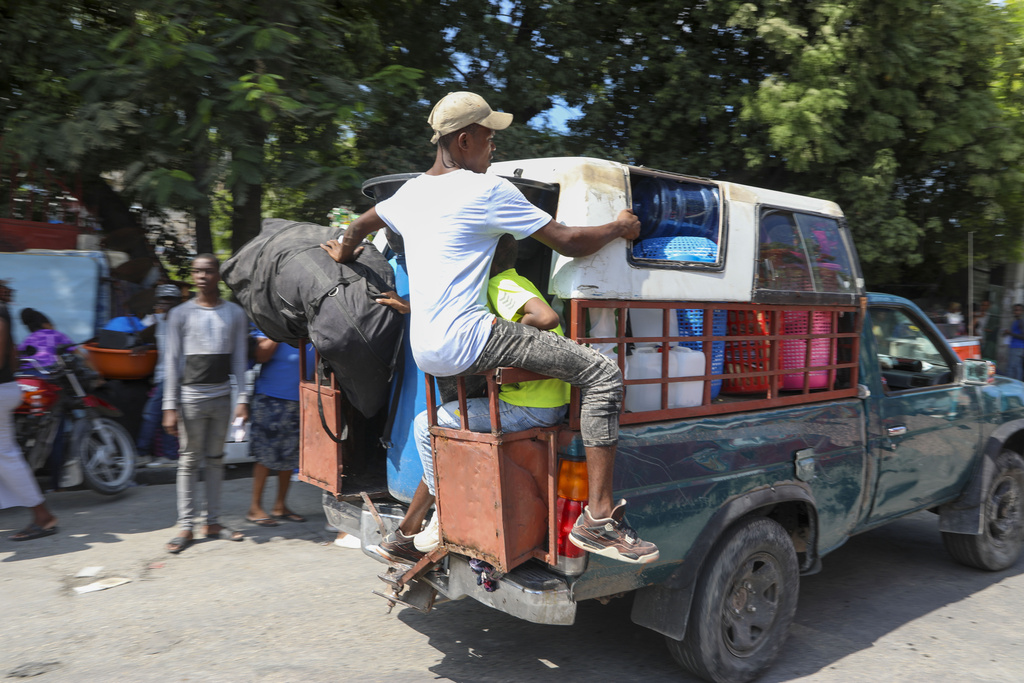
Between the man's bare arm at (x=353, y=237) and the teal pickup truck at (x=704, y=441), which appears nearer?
the teal pickup truck at (x=704, y=441)

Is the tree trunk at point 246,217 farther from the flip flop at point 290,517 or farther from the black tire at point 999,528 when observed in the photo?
the black tire at point 999,528

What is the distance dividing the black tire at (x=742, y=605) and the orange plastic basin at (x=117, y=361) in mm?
5299

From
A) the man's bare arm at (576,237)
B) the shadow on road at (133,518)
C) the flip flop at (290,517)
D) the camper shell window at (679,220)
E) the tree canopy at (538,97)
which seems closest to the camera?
the man's bare arm at (576,237)

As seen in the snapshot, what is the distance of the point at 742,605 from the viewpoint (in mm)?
3520

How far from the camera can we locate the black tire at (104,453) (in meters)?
6.27

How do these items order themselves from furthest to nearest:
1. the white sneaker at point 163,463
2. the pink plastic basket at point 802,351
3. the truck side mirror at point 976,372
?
1. the white sneaker at point 163,463
2. the truck side mirror at point 976,372
3. the pink plastic basket at point 802,351

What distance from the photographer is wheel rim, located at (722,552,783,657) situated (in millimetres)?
3461

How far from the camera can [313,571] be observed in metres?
4.92

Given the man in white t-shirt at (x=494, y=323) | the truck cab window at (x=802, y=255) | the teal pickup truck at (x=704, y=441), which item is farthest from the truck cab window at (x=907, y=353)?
the man in white t-shirt at (x=494, y=323)

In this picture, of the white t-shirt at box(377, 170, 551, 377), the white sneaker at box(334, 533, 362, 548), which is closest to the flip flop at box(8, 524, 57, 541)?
the white sneaker at box(334, 533, 362, 548)

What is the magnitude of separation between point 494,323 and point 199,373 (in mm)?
3004

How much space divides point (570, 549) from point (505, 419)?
21.1 inches

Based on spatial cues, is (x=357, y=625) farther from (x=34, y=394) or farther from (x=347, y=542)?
(x=34, y=394)

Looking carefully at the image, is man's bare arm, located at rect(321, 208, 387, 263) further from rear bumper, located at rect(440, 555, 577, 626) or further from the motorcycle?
the motorcycle
